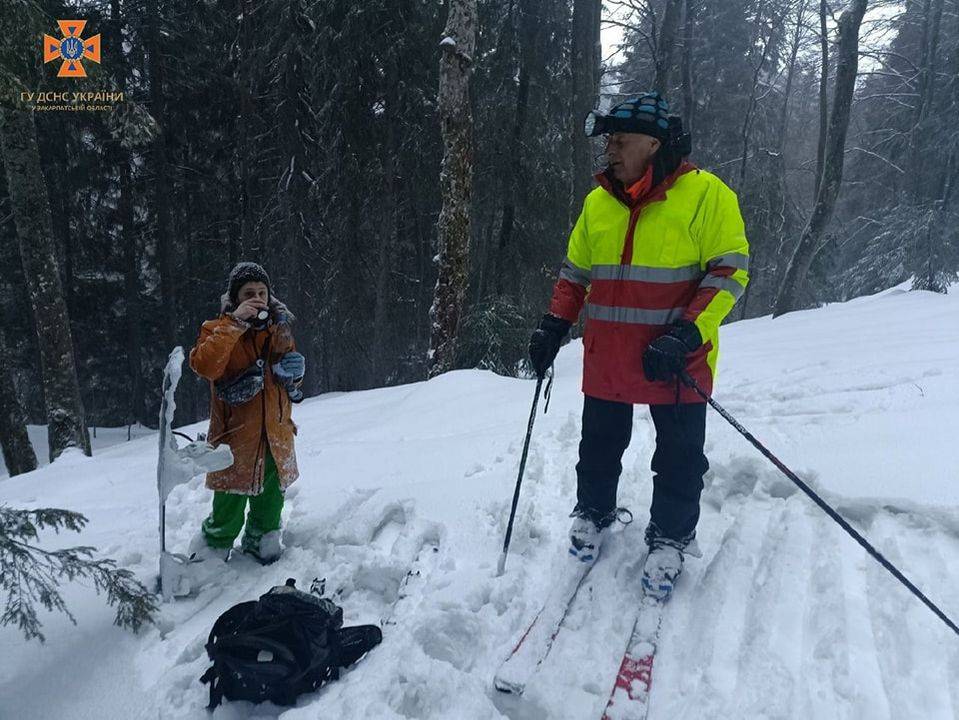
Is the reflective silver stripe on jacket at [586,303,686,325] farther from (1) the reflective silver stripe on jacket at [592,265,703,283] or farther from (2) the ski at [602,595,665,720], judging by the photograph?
(2) the ski at [602,595,665,720]

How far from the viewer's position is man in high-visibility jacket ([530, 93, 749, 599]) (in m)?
2.69

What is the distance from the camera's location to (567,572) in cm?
305

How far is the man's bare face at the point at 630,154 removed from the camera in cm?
277

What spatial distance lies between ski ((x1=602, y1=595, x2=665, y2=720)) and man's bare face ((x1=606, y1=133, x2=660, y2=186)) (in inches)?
79.1

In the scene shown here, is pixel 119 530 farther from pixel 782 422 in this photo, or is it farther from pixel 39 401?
pixel 39 401

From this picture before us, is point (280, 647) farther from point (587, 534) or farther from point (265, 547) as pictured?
point (587, 534)

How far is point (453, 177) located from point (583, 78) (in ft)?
17.6

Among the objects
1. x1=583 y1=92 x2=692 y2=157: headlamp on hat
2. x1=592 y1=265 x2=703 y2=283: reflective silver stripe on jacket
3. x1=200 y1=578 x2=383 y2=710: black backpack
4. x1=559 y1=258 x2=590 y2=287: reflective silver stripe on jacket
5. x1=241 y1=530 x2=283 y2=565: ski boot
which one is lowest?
x1=241 y1=530 x2=283 y2=565: ski boot

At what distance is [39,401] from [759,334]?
2034cm

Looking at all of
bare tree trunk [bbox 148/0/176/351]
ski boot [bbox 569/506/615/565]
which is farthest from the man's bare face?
bare tree trunk [bbox 148/0/176/351]

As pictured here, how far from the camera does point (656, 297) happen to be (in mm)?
2844

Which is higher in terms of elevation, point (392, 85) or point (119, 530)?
point (392, 85)

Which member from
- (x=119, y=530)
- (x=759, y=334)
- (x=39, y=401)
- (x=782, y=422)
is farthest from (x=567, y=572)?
(x=39, y=401)

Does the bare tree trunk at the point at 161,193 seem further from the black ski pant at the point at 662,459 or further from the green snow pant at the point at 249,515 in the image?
the black ski pant at the point at 662,459
